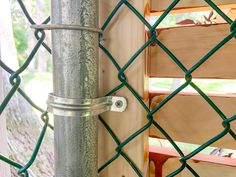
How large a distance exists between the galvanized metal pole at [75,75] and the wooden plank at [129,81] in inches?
2.9

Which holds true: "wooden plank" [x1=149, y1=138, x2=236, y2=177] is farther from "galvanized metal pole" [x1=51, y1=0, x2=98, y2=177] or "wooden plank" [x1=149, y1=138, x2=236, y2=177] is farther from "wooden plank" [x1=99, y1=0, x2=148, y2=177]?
"galvanized metal pole" [x1=51, y1=0, x2=98, y2=177]

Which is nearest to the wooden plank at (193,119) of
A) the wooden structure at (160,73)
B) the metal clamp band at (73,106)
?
the wooden structure at (160,73)

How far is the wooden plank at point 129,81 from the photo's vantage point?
0.44 m

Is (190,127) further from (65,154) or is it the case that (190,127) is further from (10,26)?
(10,26)

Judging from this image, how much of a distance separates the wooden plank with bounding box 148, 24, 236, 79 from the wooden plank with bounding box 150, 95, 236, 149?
50 millimetres

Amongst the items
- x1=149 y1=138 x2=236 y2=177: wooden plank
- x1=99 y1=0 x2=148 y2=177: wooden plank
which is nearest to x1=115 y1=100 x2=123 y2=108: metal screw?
x1=99 y1=0 x2=148 y2=177: wooden plank

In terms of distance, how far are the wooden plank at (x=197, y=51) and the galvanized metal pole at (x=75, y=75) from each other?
0.15 metres

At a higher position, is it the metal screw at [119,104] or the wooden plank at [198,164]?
the metal screw at [119,104]

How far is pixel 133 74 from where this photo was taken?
454 mm

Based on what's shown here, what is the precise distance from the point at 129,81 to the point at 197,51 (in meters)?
0.14

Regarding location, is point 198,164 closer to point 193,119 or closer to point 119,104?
point 193,119

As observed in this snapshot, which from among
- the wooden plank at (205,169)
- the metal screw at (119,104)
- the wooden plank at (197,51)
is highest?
the wooden plank at (197,51)

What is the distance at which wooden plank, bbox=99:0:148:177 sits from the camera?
0.44m

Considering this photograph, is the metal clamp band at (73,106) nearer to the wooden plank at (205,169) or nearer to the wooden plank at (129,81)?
the wooden plank at (129,81)
